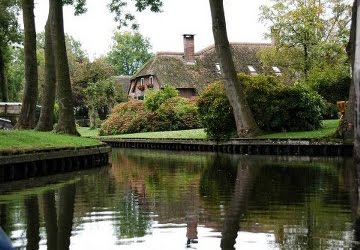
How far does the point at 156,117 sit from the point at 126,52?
64895mm

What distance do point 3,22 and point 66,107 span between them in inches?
869

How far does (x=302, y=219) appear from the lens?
313 inches

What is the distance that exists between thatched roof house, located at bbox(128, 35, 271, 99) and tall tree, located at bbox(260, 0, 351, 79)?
18062mm

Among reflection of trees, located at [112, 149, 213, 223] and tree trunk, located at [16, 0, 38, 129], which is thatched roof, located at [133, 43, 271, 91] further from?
reflection of trees, located at [112, 149, 213, 223]

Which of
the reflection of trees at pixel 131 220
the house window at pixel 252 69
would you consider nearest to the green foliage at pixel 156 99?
the house window at pixel 252 69

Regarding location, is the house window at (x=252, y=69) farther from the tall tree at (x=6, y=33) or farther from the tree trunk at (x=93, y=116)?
the tall tree at (x=6, y=33)

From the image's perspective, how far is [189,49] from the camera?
65.0 m

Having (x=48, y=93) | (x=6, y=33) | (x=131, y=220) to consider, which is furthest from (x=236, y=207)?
(x=6, y=33)

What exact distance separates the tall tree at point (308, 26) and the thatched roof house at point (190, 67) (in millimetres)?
18062

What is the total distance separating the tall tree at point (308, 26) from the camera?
41.8m

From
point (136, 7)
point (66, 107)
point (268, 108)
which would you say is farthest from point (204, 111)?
point (66, 107)

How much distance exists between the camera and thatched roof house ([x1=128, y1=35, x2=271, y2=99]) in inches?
2411

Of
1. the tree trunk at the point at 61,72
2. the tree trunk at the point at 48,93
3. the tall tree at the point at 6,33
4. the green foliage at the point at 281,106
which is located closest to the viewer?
the tree trunk at the point at 61,72

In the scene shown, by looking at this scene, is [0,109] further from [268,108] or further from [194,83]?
[194,83]
